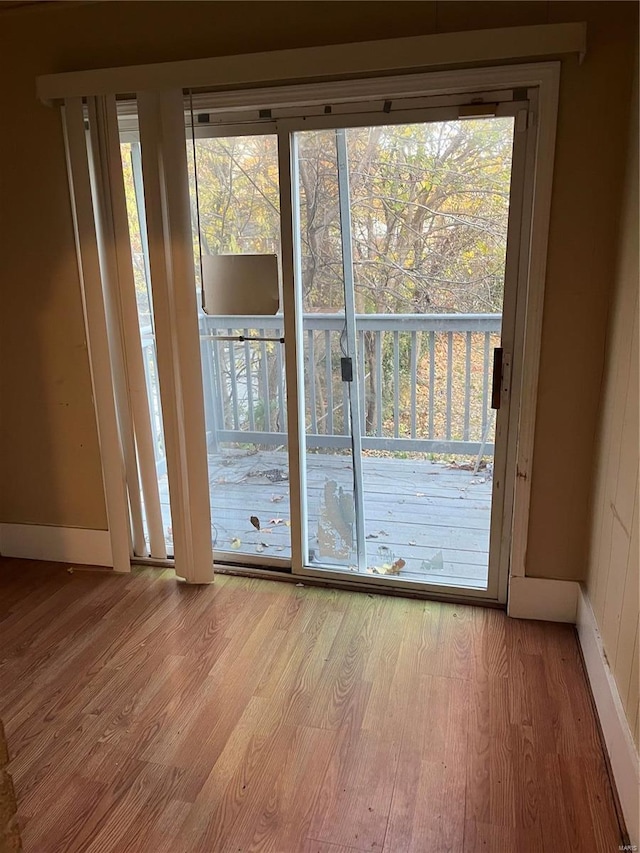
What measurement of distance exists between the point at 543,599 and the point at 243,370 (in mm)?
1549

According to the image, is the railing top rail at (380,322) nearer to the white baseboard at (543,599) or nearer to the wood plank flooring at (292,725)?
the white baseboard at (543,599)

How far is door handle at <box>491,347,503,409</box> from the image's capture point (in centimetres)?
226

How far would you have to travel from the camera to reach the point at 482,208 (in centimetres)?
223

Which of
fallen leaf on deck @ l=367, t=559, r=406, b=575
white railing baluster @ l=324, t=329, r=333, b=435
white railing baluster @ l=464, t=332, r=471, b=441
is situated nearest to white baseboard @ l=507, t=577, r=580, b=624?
fallen leaf on deck @ l=367, t=559, r=406, b=575

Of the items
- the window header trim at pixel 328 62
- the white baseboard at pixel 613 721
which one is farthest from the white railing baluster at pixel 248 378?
the white baseboard at pixel 613 721

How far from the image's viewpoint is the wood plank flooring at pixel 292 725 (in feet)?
5.01

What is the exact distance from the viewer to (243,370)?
2.59 m

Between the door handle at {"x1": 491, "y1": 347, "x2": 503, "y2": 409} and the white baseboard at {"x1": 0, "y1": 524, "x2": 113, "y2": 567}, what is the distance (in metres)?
1.85

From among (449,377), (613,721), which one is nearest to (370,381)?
(449,377)

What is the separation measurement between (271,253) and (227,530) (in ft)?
Answer: 4.19

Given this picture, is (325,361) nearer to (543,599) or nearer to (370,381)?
(370,381)

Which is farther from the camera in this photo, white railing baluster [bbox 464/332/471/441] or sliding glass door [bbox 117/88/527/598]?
white railing baluster [bbox 464/332/471/441]

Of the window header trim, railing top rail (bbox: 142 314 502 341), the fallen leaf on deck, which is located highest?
the window header trim

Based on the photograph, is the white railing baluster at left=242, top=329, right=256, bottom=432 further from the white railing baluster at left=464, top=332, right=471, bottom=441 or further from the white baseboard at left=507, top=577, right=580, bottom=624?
the white baseboard at left=507, top=577, right=580, bottom=624
